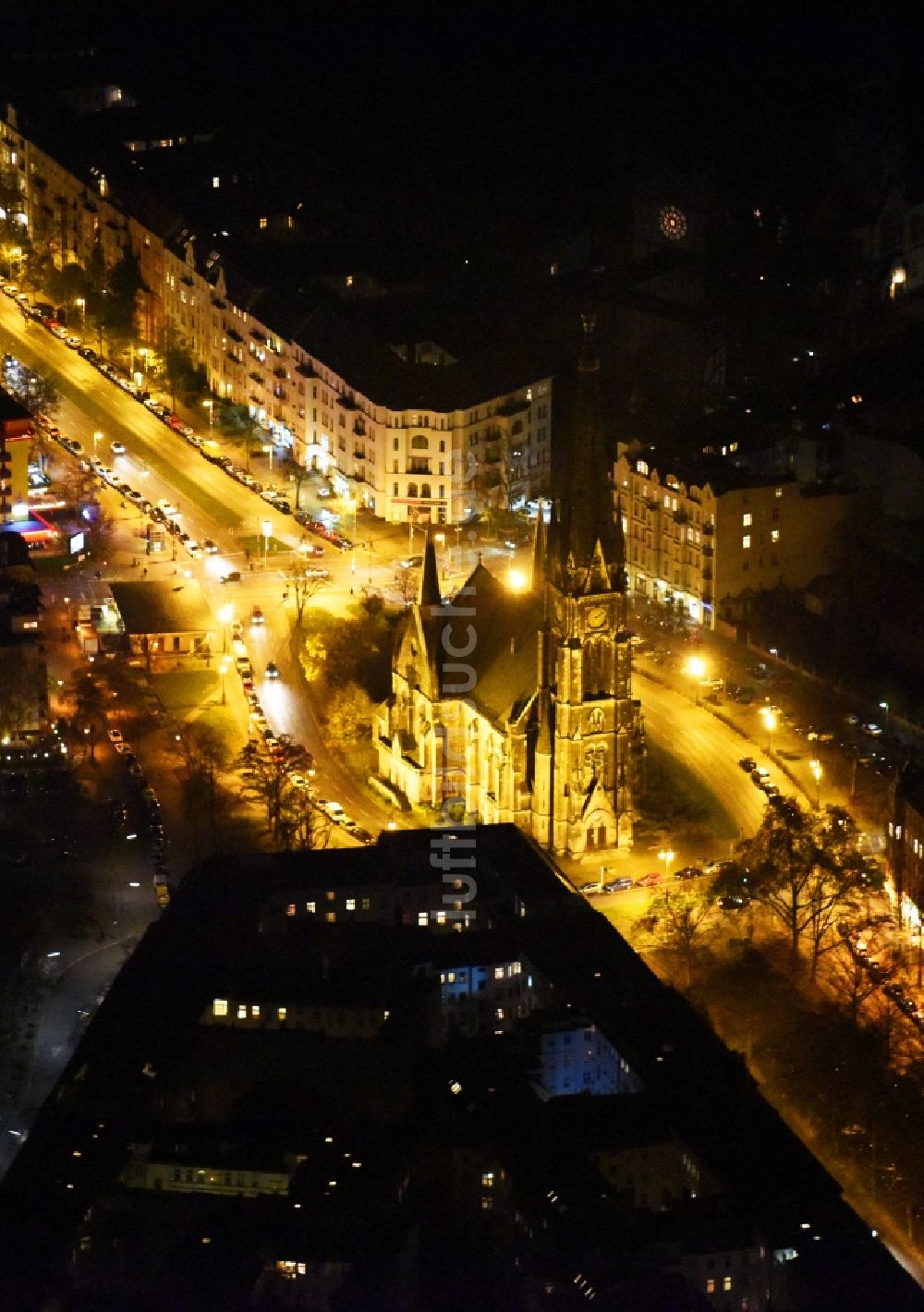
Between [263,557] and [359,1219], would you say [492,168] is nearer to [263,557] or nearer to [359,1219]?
[263,557]

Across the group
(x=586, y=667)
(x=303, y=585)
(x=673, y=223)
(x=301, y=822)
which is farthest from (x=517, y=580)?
(x=673, y=223)

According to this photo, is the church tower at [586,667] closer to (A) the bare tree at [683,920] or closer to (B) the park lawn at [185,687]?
(A) the bare tree at [683,920]

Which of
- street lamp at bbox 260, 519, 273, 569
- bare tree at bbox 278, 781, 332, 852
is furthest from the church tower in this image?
street lamp at bbox 260, 519, 273, 569

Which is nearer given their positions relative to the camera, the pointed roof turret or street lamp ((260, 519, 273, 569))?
the pointed roof turret

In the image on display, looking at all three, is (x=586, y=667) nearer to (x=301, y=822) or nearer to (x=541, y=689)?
(x=541, y=689)

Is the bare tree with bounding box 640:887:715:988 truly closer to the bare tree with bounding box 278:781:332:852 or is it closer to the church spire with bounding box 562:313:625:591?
the church spire with bounding box 562:313:625:591
